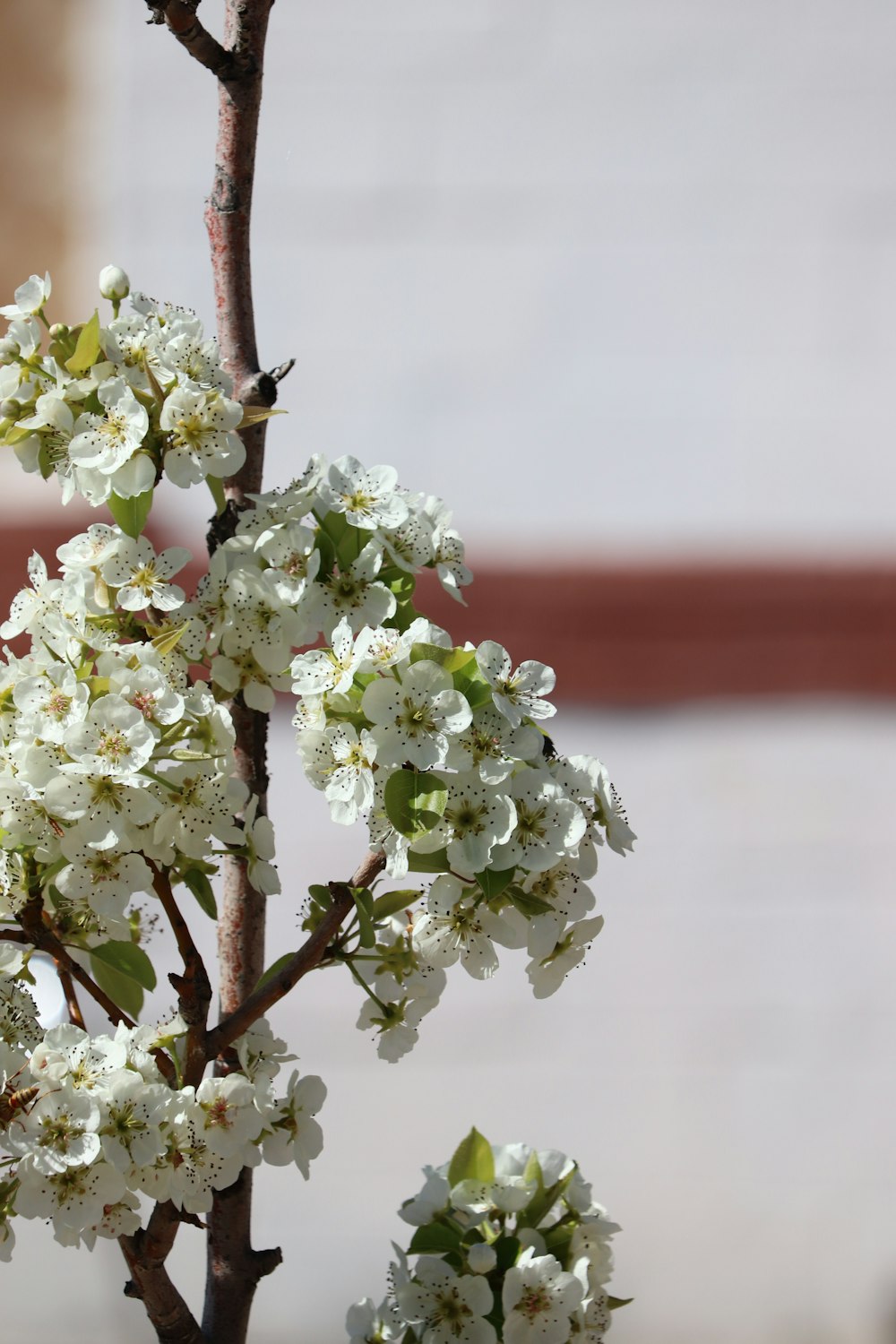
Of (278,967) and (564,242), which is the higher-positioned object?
(564,242)

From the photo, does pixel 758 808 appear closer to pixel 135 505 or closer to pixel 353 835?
pixel 353 835

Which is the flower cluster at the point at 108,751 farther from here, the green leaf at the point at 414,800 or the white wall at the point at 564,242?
the white wall at the point at 564,242

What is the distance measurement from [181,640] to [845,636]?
129 centimetres

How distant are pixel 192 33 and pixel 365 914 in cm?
35

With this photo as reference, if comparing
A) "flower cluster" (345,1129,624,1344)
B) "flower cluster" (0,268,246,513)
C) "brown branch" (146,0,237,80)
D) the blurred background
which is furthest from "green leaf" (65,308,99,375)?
the blurred background

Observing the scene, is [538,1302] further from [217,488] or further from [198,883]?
[217,488]

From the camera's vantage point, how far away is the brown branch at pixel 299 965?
1.76ft

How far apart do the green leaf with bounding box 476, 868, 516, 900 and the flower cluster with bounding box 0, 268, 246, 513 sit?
6.8 inches

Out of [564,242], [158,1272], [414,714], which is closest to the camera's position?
[414,714]

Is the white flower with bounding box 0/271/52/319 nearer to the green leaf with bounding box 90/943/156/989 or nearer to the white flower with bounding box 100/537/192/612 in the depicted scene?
the white flower with bounding box 100/537/192/612

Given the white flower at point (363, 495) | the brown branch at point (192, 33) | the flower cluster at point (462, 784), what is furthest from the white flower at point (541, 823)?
the brown branch at point (192, 33)

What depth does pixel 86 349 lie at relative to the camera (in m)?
0.53

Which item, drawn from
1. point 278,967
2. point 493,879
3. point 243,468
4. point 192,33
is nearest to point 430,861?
point 493,879

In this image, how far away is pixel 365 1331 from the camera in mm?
623
